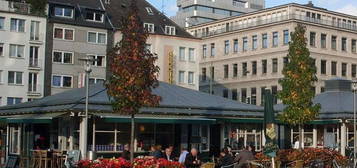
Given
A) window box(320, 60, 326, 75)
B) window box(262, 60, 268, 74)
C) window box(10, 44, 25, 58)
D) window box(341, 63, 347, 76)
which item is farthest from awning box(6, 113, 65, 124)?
window box(341, 63, 347, 76)

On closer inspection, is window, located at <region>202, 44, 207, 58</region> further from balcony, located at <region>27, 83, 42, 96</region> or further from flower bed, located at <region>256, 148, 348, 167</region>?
flower bed, located at <region>256, 148, 348, 167</region>

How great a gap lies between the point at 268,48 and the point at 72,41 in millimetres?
25847

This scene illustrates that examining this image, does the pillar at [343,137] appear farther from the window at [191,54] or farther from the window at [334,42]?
the window at [334,42]

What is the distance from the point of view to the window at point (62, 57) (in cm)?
6469

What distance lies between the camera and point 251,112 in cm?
3334

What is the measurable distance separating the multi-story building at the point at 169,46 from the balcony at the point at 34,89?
1057 centimetres

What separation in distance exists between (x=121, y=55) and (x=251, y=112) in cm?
1485

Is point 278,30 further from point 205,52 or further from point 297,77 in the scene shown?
point 297,77

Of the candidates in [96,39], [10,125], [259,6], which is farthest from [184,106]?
[259,6]

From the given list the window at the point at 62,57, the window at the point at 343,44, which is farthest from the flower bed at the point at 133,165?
the window at the point at 343,44

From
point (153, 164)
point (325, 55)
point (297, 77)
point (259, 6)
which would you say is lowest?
point (153, 164)

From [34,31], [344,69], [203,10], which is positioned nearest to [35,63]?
[34,31]

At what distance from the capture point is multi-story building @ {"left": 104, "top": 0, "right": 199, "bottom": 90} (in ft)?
233

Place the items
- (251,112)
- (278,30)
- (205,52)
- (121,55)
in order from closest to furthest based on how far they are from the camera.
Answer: (121,55) → (251,112) → (278,30) → (205,52)
